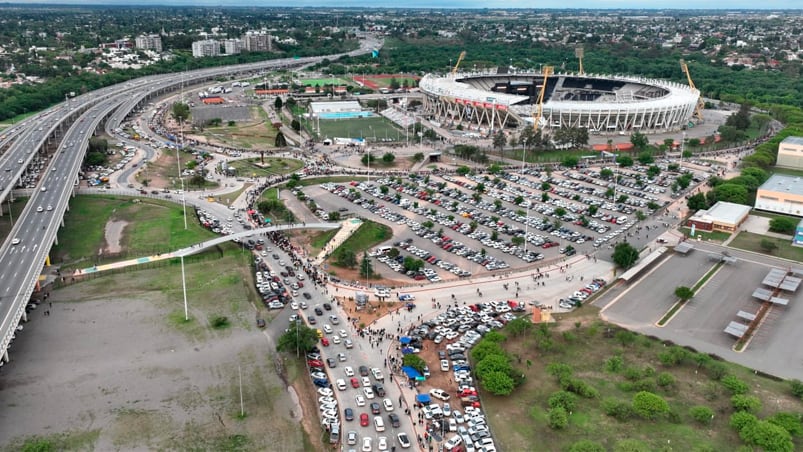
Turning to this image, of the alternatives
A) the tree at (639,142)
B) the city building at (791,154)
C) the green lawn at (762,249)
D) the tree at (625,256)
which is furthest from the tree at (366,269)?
the city building at (791,154)

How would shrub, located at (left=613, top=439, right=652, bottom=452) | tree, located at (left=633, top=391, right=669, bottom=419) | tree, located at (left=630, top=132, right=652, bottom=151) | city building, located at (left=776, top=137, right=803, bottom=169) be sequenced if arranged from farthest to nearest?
tree, located at (left=630, top=132, right=652, bottom=151) → city building, located at (left=776, top=137, right=803, bottom=169) → tree, located at (left=633, top=391, right=669, bottom=419) → shrub, located at (left=613, top=439, right=652, bottom=452)

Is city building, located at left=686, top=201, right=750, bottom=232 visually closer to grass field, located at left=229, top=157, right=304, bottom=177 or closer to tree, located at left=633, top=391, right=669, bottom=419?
tree, located at left=633, top=391, right=669, bottom=419

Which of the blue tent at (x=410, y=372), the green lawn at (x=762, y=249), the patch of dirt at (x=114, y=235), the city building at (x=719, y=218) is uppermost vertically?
the city building at (x=719, y=218)

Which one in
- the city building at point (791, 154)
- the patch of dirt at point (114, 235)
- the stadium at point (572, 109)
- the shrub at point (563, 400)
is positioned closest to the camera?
the shrub at point (563, 400)

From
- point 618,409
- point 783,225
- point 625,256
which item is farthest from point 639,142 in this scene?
point 618,409

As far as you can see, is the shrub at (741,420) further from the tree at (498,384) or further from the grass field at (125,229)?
the grass field at (125,229)

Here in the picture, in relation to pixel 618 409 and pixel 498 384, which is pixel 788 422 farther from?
pixel 498 384

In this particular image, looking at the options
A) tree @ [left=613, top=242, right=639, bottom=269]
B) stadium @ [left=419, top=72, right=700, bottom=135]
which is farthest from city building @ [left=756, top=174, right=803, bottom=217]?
stadium @ [left=419, top=72, right=700, bottom=135]
